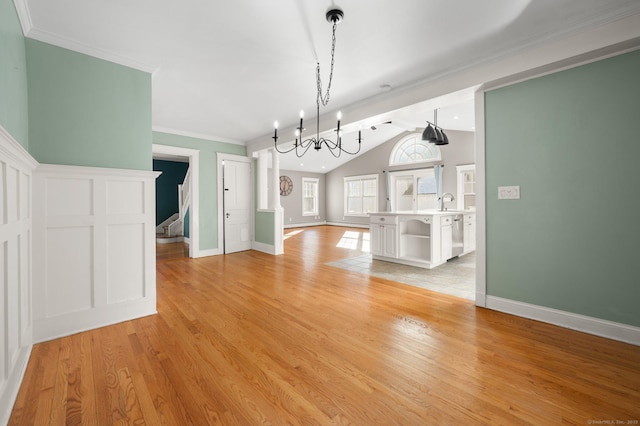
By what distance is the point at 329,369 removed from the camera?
1.72 meters

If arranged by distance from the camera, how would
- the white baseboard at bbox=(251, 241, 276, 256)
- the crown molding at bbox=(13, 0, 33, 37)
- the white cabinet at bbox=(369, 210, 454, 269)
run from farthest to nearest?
the white baseboard at bbox=(251, 241, 276, 256) → the white cabinet at bbox=(369, 210, 454, 269) → the crown molding at bbox=(13, 0, 33, 37)

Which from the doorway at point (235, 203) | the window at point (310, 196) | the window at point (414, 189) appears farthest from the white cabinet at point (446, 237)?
the window at point (310, 196)

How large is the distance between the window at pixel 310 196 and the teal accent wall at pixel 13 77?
962 cm

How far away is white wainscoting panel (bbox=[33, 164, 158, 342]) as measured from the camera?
6.95 ft

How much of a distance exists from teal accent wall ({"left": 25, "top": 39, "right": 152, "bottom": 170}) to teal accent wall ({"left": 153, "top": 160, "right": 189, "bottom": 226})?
691cm

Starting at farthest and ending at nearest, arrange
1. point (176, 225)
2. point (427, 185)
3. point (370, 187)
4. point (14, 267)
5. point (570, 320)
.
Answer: point (370, 187)
point (427, 185)
point (176, 225)
point (570, 320)
point (14, 267)

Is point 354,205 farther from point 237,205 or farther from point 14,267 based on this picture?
point 14,267

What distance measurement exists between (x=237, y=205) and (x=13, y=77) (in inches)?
165

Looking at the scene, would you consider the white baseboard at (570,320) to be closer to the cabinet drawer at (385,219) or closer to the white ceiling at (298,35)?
the cabinet drawer at (385,219)

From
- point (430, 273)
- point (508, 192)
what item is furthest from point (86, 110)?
point (430, 273)

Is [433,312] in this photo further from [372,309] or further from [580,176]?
[580,176]

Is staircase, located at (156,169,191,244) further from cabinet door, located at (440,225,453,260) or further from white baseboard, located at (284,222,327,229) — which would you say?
cabinet door, located at (440,225,453,260)

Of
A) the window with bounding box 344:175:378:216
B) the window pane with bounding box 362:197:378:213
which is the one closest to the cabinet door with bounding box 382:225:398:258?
the window with bounding box 344:175:378:216

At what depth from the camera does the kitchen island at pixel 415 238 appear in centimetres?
426
